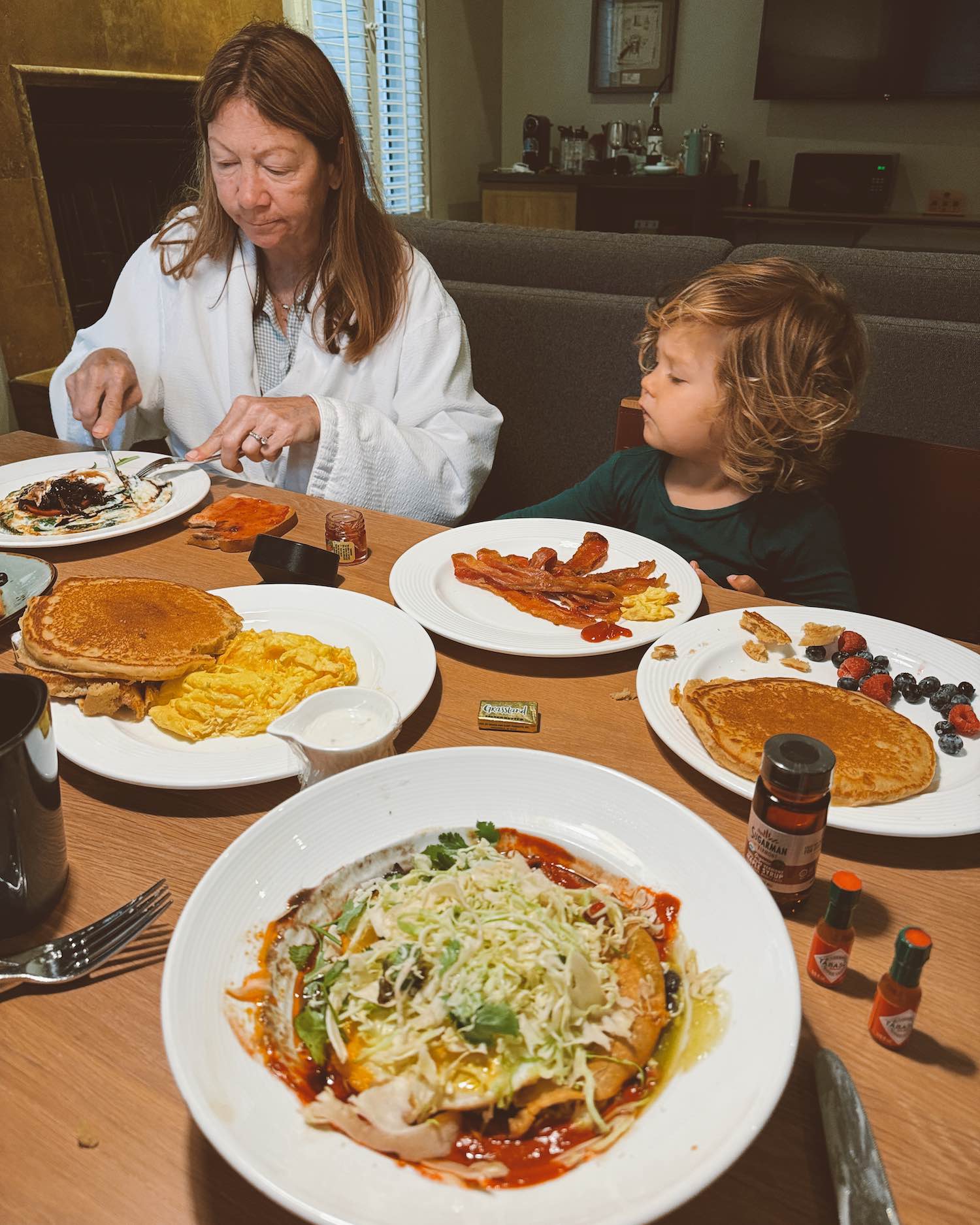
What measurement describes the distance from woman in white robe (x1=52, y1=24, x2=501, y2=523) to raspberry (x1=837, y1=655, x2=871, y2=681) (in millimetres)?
1100

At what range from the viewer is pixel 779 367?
1658mm

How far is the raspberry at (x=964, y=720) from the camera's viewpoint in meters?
1.05

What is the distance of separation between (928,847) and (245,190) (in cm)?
186

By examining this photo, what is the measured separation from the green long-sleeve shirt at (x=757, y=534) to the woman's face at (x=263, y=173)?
0.90 m

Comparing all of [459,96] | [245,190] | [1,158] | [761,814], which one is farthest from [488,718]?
[459,96]

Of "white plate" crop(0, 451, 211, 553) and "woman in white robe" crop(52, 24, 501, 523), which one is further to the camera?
"woman in white robe" crop(52, 24, 501, 523)

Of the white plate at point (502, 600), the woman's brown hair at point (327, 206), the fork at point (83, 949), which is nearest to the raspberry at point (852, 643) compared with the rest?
the white plate at point (502, 600)

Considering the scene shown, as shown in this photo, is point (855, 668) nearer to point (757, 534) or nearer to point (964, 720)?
point (964, 720)

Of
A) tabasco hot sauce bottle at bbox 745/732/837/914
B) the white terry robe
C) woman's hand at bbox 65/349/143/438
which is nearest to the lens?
tabasco hot sauce bottle at bbox 745/732/837/914

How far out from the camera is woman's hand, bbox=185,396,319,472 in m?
1.70

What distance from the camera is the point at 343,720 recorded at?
90 centimetres

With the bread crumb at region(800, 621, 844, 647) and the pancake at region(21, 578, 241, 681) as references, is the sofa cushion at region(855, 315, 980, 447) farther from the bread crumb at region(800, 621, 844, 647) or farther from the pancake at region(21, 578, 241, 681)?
the pancake at region(21, 578, 241, 681)

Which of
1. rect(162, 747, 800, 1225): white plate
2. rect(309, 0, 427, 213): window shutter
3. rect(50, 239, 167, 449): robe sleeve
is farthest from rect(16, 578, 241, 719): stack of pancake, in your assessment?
rect(309, 0, 427, 213): window shutter

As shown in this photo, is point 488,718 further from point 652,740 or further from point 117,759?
point 117,759
